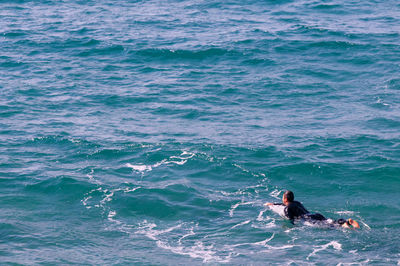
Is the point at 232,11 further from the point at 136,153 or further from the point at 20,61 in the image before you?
the point at 136,153

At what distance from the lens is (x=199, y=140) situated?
44.4 m

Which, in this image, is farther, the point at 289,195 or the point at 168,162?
the point at 168,162

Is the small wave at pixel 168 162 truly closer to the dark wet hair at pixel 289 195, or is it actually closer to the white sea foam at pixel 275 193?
the white sea foam at pixel 275 193

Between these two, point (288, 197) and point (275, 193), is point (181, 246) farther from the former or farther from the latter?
point (275, 193)

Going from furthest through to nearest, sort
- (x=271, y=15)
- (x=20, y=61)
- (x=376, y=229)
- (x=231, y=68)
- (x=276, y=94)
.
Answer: (x=271, y=15), (x=20, y=61), (x=231, y=68), (x=276, y=94), (x=376, y=229)

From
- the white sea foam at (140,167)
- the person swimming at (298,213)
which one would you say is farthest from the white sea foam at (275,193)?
the white sea foam at (140,167)

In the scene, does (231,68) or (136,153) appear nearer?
(136,153)

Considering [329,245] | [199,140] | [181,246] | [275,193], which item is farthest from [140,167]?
[329,245]

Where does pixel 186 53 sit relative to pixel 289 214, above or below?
above

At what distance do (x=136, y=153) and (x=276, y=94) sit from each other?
16.8 metres

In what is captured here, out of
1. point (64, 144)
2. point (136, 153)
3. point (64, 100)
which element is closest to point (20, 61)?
point (64, 100)

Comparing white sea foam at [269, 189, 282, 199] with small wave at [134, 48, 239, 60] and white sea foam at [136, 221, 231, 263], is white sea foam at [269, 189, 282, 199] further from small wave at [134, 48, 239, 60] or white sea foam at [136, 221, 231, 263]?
small wave at [134, 48, 239, 60]

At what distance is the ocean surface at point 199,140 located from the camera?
31938 mm

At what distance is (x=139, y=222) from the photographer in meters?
34.6
